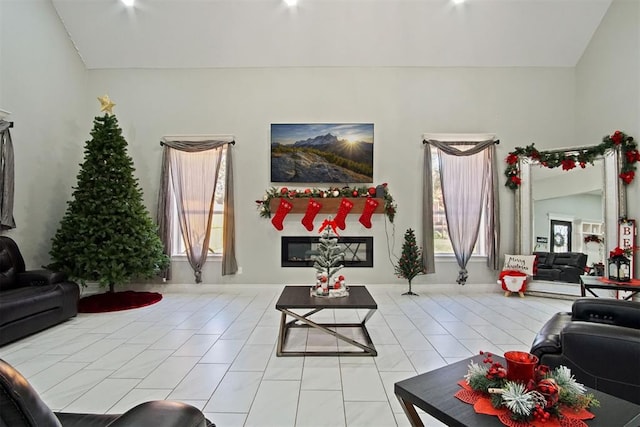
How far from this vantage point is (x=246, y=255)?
5828 mm

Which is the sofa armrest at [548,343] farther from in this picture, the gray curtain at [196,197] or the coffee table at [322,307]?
the gray curtain at [196,197]

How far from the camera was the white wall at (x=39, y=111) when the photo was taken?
182 inches

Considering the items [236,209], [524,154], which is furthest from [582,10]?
[236,209]

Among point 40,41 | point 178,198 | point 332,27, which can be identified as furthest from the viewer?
point 178,198

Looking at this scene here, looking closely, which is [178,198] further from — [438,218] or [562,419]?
[562,419]

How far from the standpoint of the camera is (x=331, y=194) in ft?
18.6

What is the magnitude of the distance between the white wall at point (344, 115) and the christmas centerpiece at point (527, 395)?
4.46m

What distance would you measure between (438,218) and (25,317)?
555 cm

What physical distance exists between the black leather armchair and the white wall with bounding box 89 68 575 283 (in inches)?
186

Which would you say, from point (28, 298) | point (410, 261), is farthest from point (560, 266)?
point (28, 298)

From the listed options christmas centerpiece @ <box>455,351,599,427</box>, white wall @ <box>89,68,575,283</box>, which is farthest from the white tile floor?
white wall @ <box>89,68,575,283</box>

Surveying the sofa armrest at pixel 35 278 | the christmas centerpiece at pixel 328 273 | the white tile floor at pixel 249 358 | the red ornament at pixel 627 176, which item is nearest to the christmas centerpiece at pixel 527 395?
the white tile floor at pixel 249 358

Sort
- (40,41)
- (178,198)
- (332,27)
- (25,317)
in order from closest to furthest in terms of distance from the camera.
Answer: (25,317), (40,41), (332,27), (178,198)

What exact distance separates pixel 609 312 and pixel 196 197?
5.35 meters
